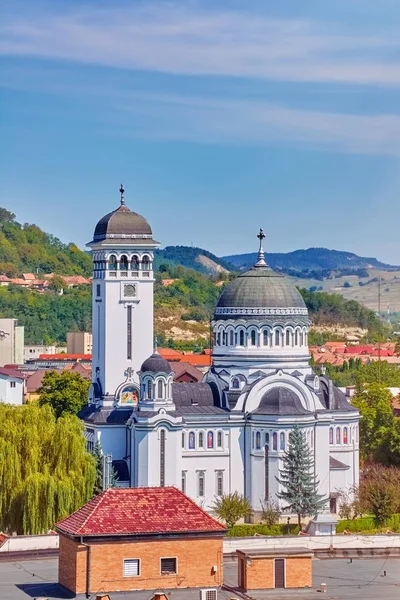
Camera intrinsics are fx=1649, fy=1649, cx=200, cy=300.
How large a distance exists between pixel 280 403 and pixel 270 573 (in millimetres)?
27397

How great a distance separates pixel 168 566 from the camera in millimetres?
38500

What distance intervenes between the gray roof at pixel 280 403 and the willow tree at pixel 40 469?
8.46 meters

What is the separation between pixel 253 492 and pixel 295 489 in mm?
2219

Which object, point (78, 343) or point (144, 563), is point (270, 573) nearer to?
point (144, 563)

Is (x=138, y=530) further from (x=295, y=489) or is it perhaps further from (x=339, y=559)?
(x=295, y=489)

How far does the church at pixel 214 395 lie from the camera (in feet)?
214

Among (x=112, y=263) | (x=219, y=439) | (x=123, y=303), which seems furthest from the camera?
(x=112, y=263)

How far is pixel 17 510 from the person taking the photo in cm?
5681

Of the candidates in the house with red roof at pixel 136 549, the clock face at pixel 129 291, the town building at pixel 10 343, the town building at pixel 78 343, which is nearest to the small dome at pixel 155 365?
the clock face at pixel 129 291

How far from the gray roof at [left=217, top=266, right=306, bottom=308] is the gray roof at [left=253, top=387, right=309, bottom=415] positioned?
12.6ft

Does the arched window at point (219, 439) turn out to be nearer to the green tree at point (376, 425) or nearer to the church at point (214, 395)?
the church at point (214, 395)

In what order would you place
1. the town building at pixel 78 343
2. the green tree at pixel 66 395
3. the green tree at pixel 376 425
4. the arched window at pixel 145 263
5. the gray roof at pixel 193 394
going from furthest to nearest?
the town building at pixel 78 343, the green tree at pixel 66 395, the green tree at pixel 376 425, the arched window at pixel 145 263, the gray roof at pixel 193 394

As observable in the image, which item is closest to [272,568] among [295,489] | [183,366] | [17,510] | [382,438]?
[17,510]

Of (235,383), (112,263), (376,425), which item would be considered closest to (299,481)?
(235,383)
